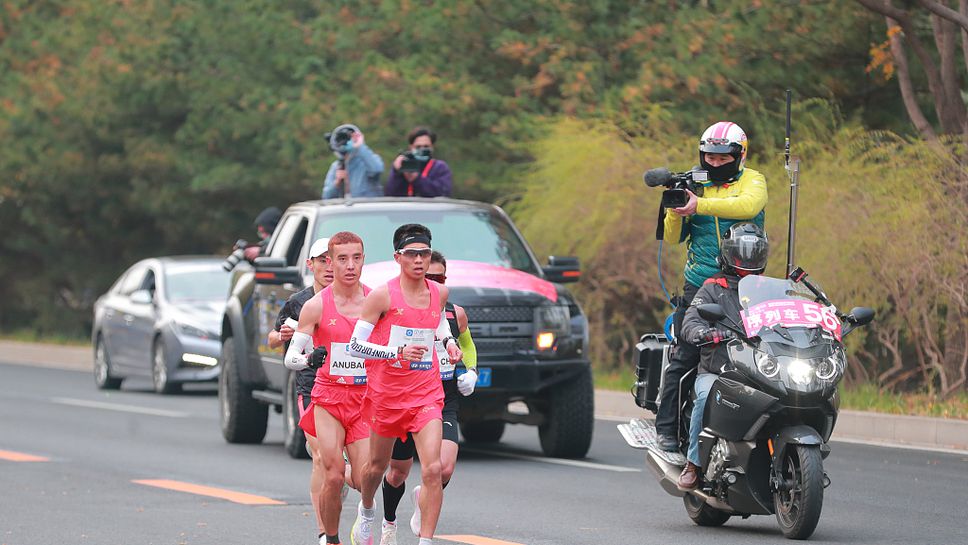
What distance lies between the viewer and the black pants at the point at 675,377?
10391 millimetres

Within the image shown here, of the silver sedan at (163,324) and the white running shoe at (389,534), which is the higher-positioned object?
the white running shoe at (389,534)

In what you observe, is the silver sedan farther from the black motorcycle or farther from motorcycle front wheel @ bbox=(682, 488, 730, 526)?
the black motorcycle

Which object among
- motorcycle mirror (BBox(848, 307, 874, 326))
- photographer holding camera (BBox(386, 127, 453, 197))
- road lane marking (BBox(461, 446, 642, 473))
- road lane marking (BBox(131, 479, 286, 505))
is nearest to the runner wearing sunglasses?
motorcycle mirror (BBox(848, 307, 874, 326))

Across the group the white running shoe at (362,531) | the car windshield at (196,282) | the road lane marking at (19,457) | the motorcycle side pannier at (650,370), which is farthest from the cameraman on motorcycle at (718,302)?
the car windshield at (196,282)

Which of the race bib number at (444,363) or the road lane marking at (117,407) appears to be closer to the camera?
the race bib number at (444,363)

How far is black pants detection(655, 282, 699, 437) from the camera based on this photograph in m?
10.4

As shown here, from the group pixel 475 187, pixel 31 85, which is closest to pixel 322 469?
pixel 475 187

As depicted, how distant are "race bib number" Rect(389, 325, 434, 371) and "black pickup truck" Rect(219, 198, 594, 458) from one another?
16.3 feet

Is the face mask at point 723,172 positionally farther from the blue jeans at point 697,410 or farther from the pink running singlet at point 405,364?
the pink running singlet at point 405,364

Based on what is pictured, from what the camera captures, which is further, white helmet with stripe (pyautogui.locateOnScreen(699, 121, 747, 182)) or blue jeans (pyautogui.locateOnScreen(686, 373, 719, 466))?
white helmet with stripe (pyautogui.locateOnScreen(699, 121, 747, 182))

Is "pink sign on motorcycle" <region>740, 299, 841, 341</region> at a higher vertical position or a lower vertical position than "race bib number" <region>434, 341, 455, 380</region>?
higher

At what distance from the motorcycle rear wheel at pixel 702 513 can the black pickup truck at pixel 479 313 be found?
344cm

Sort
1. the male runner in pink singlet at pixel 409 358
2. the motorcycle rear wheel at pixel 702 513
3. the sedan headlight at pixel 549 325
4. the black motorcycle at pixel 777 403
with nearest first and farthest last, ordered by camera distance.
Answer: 1. the male runner in pink singlet at pixel 409 358
2. the black motorcycle at pixel 777 403
3. the motorcycle rear wheel at pixel 702 513
4. the sedan headlight at pixel 549 325

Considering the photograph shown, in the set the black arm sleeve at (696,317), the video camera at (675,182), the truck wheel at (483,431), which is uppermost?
the video camera at (675,182)
